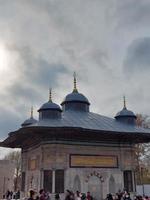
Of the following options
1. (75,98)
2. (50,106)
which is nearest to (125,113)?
(75,98)

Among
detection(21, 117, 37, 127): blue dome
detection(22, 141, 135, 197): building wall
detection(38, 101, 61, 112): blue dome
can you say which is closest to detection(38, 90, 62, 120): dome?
detection(38, 101, 61, 112): blue dome

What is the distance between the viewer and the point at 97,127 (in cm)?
2156

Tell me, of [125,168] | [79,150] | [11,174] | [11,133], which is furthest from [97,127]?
[11,174]

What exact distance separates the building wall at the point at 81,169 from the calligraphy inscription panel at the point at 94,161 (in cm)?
21

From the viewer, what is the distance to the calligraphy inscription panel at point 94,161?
68.1 feet

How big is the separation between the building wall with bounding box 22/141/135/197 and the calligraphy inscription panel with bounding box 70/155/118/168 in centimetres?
21

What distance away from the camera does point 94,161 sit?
69.9ft

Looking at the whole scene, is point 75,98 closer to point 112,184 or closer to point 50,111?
point 50,111

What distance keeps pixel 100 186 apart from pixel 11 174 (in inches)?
930

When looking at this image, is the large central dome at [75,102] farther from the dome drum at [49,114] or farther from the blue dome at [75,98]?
the dome drum at [49,114]

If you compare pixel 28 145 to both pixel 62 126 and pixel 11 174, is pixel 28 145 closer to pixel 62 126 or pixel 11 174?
pixel 62 126

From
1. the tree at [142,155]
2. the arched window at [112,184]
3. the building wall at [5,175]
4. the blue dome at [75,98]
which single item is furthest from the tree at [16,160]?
the arched window at [112,184]

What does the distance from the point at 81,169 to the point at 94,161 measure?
115cm

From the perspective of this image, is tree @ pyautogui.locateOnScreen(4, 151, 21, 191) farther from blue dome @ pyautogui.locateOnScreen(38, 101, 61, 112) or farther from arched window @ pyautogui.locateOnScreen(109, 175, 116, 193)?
arched window @ pyautogui.locateOnScreen(109, 175, 116, 193)
